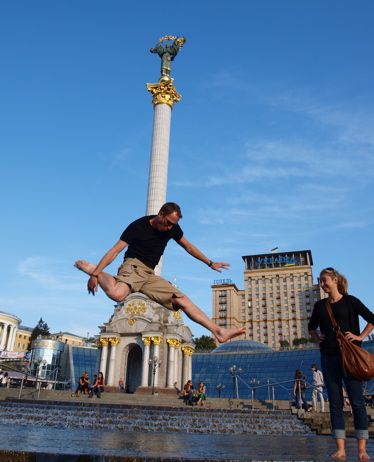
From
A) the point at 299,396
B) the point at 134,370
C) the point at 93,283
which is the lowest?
the point at 299,396

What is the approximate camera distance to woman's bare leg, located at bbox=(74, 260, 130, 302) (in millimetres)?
6340

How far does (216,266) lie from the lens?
295 inches

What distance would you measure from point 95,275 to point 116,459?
275 centimetres

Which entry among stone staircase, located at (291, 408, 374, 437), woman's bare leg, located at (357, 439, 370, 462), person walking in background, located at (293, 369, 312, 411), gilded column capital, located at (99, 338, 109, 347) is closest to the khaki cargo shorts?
woman's bare leg, located at (357, 439, 370, 462)

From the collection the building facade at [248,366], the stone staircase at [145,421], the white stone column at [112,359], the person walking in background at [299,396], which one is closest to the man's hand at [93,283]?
the stone staircase at [145,421]

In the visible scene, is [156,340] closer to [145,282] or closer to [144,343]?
A: [144,343]

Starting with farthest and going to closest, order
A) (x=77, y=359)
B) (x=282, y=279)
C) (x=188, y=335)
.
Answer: (x=282, y=279)
(x=77, y=359)
(x=188, y=335)

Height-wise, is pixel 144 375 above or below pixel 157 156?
below

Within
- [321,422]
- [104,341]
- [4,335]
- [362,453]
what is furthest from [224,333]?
[4,335]

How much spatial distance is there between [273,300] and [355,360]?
121609mm

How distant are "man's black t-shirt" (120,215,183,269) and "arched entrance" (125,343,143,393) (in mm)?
31627

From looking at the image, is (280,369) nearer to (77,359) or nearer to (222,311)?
(77,359)

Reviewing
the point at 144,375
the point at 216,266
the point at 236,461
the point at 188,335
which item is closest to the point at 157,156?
the point at 188,335

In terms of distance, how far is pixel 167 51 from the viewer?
50594mm
